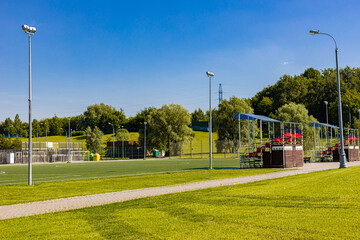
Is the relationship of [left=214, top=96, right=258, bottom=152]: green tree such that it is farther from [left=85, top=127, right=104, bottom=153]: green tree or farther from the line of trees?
[left=85, top=127, right=104, bottom=153]: green tree

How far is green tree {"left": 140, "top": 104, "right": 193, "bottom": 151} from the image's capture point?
3164 inches

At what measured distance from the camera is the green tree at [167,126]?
264 ft

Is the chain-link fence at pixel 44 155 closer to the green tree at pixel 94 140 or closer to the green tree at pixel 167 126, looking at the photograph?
the green tree at pixel 167 126

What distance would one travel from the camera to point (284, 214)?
23.6ft

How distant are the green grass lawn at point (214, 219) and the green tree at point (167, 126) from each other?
7022 centimetres

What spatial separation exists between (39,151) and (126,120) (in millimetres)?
85181

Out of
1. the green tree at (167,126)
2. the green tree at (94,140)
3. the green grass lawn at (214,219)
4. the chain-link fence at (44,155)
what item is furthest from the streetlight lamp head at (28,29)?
the green tree at (94,140)

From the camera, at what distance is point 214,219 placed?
7.07 meters

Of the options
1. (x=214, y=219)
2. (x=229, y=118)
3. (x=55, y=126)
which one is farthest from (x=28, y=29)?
(x=55, y=126)

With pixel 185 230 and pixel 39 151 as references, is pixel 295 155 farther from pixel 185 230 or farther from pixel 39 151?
pixel 39 151

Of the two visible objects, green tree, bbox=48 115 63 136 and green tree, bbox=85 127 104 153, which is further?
green tree, bbox=48 115 63 136

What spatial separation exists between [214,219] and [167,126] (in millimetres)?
73454

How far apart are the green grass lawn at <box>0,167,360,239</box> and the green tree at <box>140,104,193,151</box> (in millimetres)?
70222

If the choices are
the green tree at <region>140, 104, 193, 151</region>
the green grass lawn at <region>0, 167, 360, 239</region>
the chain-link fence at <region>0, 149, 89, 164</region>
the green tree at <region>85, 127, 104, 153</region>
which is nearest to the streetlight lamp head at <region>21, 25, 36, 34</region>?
the green grass lawn at <region>0, 167, 360, 239</region>
